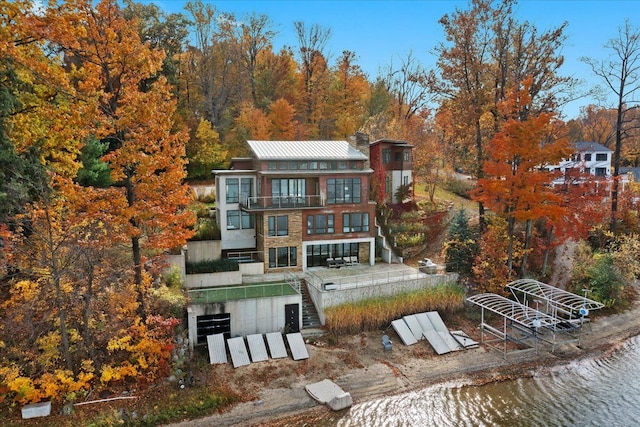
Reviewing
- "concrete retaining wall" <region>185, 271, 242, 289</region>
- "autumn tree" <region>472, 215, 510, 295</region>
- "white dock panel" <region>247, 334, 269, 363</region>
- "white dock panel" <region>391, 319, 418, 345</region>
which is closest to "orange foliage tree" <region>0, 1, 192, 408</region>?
"white dock panel" <region>247, 334, 269, 363</region>

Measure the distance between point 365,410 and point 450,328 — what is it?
28.1 feet

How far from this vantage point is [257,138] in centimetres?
3916

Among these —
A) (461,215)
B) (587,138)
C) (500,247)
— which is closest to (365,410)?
(500,247)

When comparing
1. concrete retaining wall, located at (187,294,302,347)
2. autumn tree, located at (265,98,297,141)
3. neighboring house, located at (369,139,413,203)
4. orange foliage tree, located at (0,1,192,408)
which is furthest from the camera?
autumn tree, located at (265,98,297,141)

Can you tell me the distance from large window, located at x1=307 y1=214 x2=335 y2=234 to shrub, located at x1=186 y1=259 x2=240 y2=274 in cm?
527

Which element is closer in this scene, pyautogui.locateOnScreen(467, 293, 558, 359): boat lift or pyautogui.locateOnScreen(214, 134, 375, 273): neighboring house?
pyautogui.locateOnScreen(467, 293, 558, 359): boat lift

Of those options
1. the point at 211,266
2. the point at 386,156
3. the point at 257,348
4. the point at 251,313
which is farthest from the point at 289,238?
the point at 386,156

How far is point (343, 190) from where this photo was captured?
1083 inches

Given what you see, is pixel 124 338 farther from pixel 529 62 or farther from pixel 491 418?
pixel 529 62

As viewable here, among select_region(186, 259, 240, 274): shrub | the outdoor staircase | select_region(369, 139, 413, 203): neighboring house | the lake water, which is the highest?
select_region(369, 139, 413, 203): neighboring house

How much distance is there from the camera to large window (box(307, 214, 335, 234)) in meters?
26.8

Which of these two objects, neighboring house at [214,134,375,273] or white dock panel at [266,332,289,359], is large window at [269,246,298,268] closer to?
neighboring house at [214,134,375,273]

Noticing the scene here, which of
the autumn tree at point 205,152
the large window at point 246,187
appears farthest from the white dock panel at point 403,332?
the autumn tree at point 205,152

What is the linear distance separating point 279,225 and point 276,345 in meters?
8.20
